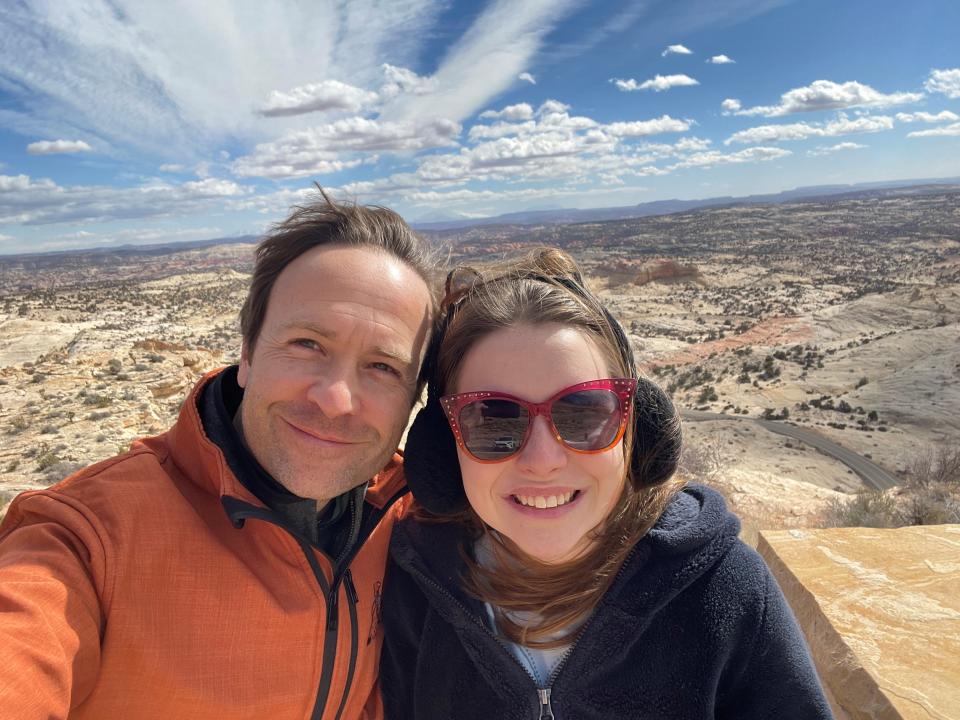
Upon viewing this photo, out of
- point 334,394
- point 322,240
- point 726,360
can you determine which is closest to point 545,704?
point 334,394

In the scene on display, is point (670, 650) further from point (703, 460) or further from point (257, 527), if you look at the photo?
point (703, 460)

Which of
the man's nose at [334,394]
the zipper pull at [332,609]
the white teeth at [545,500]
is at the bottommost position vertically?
the zipper pull at [332,609]

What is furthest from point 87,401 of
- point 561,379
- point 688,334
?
point 688,334

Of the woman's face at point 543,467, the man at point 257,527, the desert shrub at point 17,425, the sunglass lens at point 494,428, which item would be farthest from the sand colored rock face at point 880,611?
the desert shrub at point 17,425

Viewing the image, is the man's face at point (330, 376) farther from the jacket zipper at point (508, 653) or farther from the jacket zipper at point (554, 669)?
the jacket zipper at point (554, 669)

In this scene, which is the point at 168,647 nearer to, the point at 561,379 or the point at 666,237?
the point at 561,379

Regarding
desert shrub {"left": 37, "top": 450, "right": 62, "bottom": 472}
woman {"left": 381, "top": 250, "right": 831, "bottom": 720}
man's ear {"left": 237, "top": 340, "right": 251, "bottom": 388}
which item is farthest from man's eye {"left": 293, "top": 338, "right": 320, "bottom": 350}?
desert shrub {"left": 37, "top": 450, "right": 62, "bottom": 472}

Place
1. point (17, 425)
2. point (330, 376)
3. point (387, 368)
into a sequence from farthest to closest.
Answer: point (17, 425)
point (387, 368)
point (330, 376)
